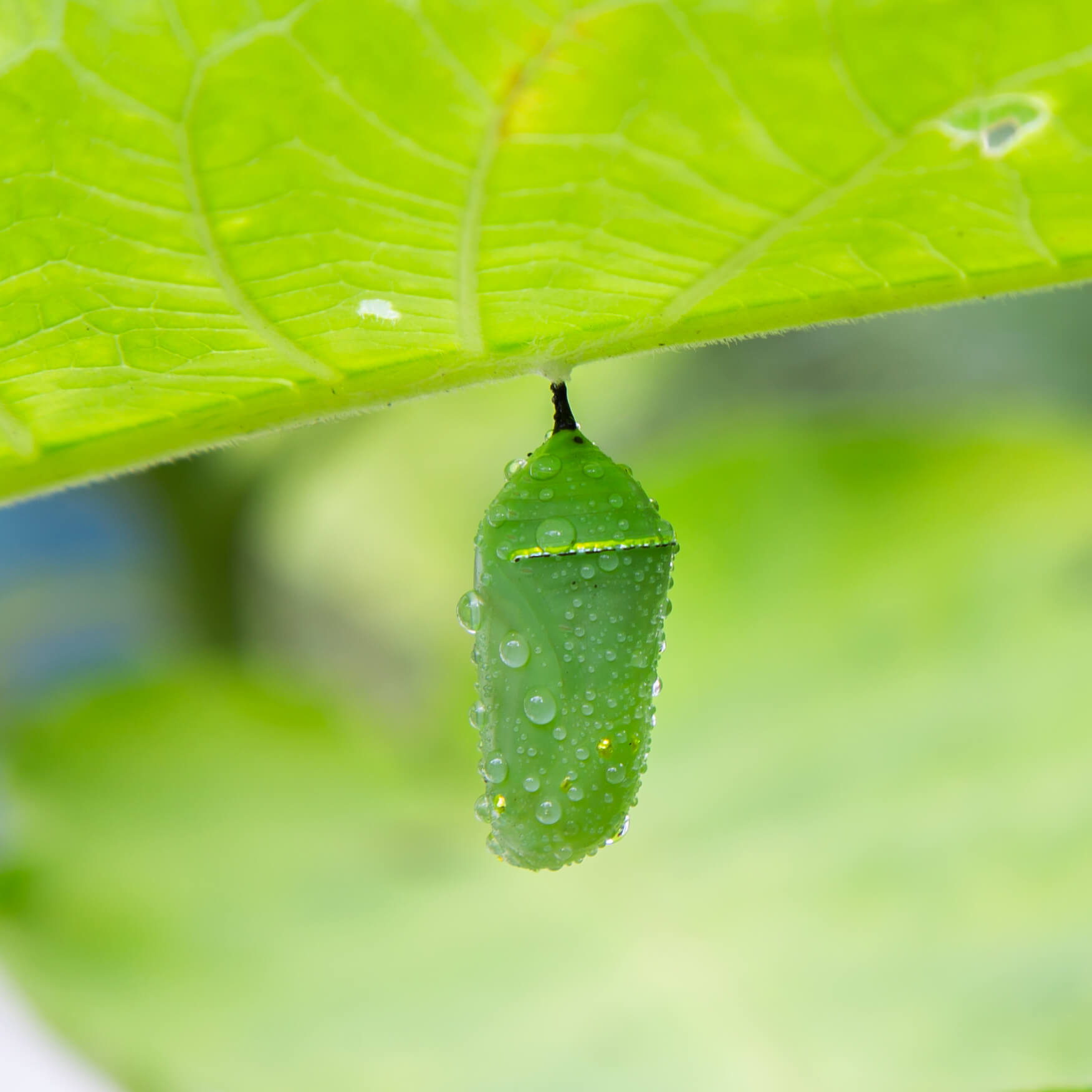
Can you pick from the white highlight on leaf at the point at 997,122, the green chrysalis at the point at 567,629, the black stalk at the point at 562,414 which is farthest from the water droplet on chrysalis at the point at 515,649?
the white highlight on leaf at the point at 997,122

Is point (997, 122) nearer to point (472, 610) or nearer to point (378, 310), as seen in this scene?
point (378, 310)

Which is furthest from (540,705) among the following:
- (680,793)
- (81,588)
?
(81,588)

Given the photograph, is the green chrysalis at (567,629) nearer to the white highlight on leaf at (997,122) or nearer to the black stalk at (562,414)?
the black stalk at (562,414)

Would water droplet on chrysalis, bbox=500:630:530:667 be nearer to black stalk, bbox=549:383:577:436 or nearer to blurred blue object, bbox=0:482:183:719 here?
black stalk, bbox=549:383:577:436

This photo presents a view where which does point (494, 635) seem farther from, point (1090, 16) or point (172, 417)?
point (1090, 16)

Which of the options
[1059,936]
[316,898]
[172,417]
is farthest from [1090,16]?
[316,898]

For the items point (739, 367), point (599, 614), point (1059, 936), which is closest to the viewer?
point (599, 614)
